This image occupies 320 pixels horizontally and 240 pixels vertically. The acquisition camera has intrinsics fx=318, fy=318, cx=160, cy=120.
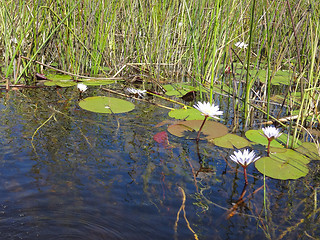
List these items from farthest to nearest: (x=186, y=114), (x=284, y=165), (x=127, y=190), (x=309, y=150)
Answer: (x=186, y=114) < (x=309, y=150) < (x=284, y=165) < (x=127, y=190)

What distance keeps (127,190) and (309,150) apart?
1154 mm

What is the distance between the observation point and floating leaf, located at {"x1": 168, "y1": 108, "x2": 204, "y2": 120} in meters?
2.30

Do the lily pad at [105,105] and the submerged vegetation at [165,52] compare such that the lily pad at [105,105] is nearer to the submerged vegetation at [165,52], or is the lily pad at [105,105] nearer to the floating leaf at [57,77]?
the submerged vegetation at [165,52]

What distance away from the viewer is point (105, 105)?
7.98ft

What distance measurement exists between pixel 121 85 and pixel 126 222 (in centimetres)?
220

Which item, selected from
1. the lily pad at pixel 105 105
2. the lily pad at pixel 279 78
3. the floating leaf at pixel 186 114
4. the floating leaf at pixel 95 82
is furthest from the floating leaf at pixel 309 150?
the floating leaf at pixel 95 82

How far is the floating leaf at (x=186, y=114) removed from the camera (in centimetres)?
230

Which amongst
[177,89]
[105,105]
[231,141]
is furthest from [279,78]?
[105,105]

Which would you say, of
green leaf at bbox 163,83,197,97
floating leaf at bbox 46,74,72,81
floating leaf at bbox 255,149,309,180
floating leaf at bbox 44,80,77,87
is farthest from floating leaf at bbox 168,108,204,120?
floating leaf at bbox 46,74,72,81

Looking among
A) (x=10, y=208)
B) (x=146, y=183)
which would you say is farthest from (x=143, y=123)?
(x=10, y=208)

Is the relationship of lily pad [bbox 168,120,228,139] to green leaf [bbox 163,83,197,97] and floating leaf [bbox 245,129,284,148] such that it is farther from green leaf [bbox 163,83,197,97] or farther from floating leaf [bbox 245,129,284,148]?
green leaf [bbox 163,83,197,97]

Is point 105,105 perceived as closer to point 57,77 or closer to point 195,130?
point 195,130

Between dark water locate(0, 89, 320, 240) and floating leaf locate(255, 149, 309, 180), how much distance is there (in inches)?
1.5

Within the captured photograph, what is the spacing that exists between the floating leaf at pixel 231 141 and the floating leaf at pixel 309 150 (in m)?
0.31
